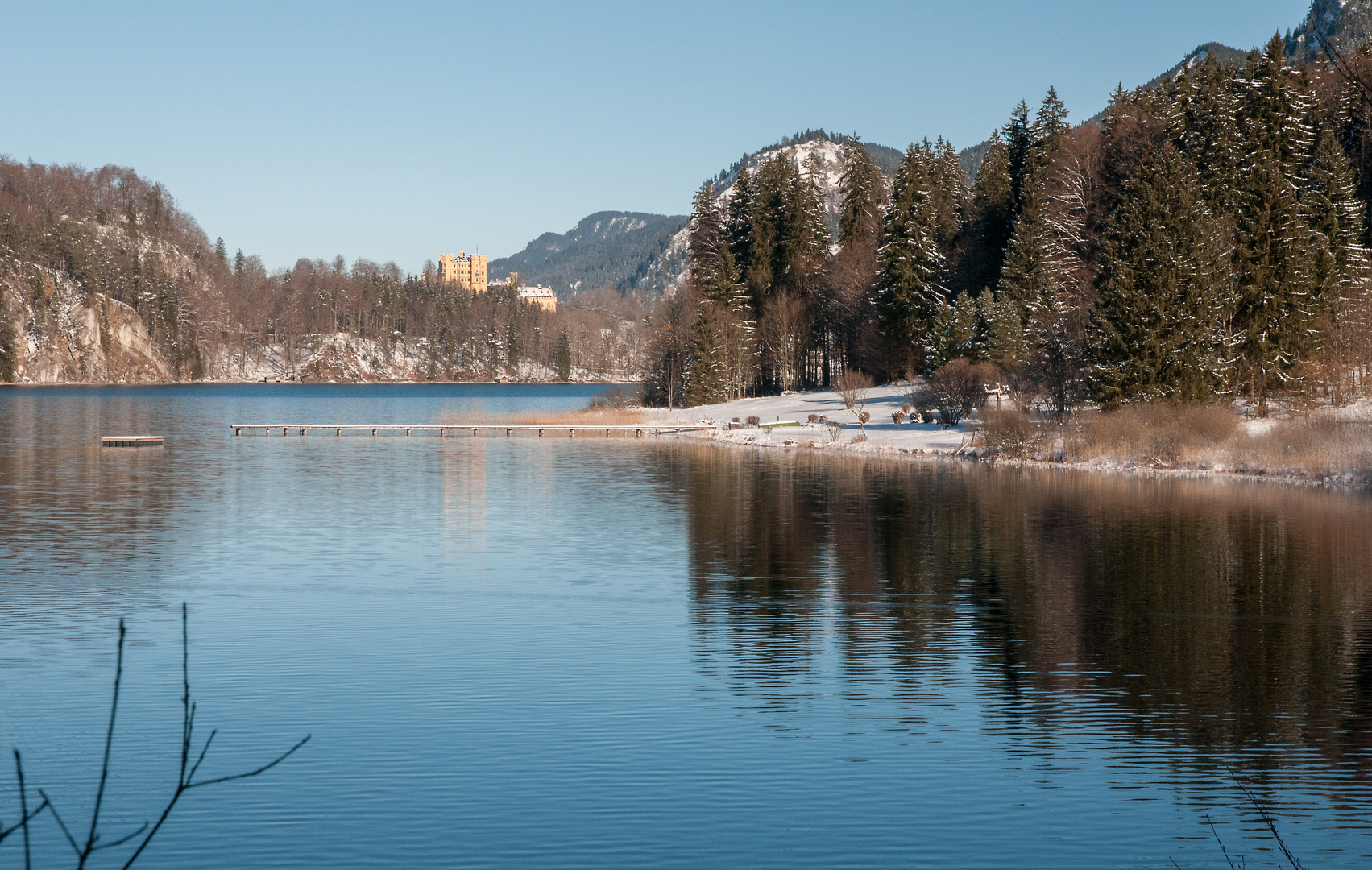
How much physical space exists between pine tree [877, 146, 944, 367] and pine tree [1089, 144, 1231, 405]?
2733 cm

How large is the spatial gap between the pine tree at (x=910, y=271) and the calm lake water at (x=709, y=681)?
4460 centimetres

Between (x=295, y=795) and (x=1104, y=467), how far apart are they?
121 feet

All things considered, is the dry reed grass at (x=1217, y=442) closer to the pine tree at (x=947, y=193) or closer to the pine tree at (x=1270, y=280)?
the pine tree at (x=1270, y=280)

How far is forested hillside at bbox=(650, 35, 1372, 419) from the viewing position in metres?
46.6

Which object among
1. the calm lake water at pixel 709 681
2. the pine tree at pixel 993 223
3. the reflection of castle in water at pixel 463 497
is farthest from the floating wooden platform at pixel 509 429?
the calm lake water at pixel 709 681

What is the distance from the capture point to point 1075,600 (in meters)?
19.5

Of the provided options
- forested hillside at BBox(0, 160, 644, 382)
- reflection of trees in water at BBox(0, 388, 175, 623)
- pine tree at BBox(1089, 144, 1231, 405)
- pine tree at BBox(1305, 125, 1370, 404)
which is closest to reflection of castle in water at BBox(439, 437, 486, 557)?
reflection of trees in water at BBox(0, 388, 175, 623)

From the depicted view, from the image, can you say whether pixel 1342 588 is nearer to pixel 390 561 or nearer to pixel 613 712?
pixel 613 712

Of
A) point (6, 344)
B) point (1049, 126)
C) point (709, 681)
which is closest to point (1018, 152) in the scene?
point (1049, 126)

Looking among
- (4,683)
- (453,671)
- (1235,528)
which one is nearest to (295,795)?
(453,671)

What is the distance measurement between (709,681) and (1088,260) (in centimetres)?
6214

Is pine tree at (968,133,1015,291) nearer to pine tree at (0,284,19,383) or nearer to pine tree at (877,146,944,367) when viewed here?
pine tree at (877,146,944,367)

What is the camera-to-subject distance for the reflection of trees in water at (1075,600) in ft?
45.3

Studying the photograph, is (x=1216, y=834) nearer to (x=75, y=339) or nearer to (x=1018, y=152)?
(x=1018, y=152)
